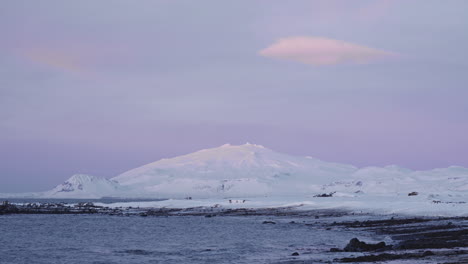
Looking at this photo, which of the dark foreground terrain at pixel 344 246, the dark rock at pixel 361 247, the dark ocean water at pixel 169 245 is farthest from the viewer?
the dark ocean water at pixel 169 245

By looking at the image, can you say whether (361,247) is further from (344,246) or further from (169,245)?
(169,245)

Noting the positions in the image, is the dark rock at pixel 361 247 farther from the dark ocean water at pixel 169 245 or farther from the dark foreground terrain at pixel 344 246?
the dark ocean water at pixel 169 245

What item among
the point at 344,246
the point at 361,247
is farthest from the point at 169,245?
the point at 361,247

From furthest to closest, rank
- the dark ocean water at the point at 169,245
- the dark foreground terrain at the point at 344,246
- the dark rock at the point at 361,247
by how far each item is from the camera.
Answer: the dark ocean water at the point at 169,245
the dark rock at the point at 361,247
the dark foreground terrain at the point at 344,246

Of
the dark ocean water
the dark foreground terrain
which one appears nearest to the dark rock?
the dark foreground terrain

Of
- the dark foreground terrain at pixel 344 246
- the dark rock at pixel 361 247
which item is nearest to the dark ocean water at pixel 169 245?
the dark foreground terrain at pixel 344 246

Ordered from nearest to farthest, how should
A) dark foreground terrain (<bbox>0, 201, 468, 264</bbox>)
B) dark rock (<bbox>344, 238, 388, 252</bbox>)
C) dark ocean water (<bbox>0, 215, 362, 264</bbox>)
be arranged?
dark foreground terrain (<bbox>0, 201, 468, 264</bbox>), dark rock (<bbox>344, 238, 388, 252</bbox>), dark ocean water (<bbox>0, 215, 362, 264</bbox>)

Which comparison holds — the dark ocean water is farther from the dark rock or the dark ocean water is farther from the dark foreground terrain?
the dark rock

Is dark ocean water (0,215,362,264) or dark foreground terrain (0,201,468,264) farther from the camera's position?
dark ocean water (0,215,362,264)

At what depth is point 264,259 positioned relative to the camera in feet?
120

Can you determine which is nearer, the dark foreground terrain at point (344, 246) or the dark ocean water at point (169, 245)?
the dark foreground terrain at point (344, 246)

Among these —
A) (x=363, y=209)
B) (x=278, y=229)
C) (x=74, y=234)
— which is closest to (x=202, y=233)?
(x=278, y=229)

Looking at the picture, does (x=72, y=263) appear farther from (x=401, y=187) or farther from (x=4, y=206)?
(x=401, y=187)

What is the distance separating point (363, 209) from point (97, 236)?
40.6 metres
